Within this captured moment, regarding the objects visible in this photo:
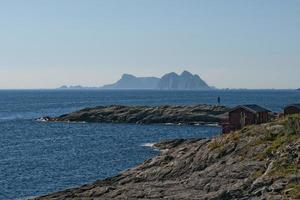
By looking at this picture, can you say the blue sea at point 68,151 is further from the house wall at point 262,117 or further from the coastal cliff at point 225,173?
the house wall at point 262,117

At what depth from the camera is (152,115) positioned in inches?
5925

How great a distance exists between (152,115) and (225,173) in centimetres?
10627

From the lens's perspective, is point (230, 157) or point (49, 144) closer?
point (230, 157)

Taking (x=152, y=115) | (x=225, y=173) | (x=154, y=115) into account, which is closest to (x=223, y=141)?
(x=225, y=173)

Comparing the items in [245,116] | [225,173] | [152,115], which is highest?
[245,116]

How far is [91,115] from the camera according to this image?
16012cm

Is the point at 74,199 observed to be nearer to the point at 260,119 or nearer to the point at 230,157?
the point at 230,157

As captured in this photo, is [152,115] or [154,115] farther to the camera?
[152,115]

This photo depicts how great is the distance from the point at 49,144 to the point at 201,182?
63064 millimetres

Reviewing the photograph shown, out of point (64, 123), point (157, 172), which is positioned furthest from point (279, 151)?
point (64, 123)

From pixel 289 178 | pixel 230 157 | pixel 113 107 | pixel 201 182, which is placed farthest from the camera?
pixel 113 107

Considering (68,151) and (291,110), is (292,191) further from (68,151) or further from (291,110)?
(68,151)

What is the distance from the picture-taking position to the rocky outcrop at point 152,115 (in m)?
145

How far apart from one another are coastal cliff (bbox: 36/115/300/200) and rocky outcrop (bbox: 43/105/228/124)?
87339 mm
